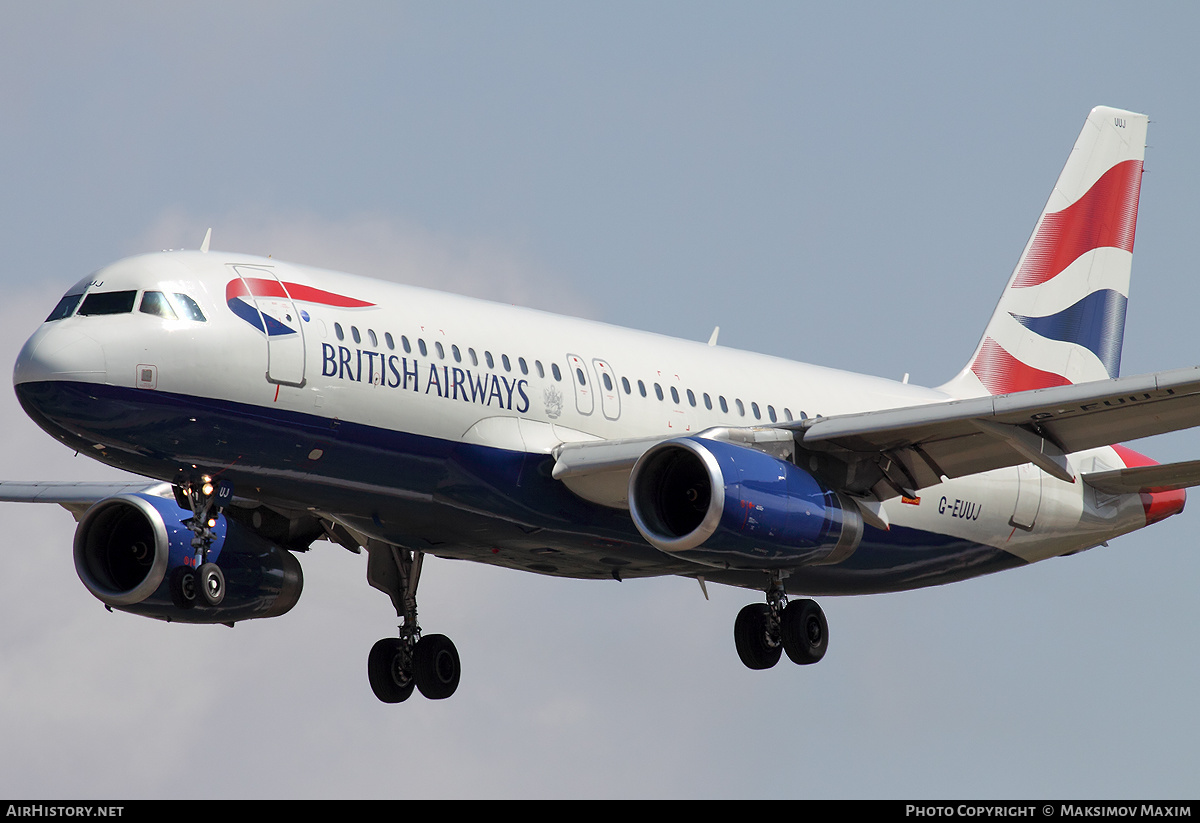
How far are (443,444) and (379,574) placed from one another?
6356 mm

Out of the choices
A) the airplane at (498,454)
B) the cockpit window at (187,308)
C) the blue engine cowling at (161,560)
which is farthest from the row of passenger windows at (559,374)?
the blue engine cowling at (161,560)

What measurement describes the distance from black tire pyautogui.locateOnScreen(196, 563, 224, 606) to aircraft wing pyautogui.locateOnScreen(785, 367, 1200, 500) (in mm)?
8558

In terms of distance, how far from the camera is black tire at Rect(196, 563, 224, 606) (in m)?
24.5

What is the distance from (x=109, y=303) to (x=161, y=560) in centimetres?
663

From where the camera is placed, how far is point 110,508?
1186 inches

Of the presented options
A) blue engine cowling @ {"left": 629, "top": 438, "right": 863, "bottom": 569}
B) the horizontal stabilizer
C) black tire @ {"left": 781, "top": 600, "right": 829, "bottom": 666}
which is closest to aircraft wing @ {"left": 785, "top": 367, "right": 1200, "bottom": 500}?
blue engine cowling @ {"left": 629, "top": 438, "right": 863, "bottom": 569}

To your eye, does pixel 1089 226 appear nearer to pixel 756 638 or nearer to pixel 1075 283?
pixel 1075 283

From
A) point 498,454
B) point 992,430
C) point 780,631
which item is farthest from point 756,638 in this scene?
point 498,454

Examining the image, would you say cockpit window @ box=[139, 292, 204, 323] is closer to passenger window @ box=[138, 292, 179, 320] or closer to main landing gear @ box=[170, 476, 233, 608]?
passenger window @ box=[138, 292, 179, 320]

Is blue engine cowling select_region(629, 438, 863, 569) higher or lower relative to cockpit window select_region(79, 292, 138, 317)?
lower

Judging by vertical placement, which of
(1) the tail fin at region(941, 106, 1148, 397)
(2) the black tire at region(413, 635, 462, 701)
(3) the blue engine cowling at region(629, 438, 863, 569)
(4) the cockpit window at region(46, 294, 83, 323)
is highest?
(1) the tail fin at region(941, 106, 1148, 397)

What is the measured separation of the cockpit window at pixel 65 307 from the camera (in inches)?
944
